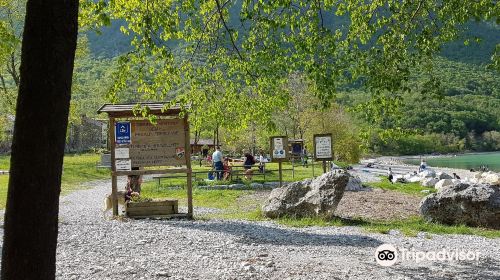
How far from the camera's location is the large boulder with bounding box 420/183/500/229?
9.98m

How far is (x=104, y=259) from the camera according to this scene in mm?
6141

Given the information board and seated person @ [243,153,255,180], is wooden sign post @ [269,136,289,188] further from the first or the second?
the information board

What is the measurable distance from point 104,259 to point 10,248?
3.37 metres

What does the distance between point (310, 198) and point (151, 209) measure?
330cm

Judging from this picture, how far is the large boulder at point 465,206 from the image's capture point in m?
9.98

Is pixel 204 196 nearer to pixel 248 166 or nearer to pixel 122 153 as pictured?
pixel 122 153

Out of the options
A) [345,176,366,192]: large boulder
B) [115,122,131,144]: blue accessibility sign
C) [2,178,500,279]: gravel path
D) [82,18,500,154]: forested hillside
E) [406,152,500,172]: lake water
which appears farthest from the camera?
[82,18,500,154]: forested hillside

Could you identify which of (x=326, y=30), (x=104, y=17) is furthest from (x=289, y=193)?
(x=104, y=17)

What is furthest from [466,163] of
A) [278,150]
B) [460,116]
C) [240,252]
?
[240,252]

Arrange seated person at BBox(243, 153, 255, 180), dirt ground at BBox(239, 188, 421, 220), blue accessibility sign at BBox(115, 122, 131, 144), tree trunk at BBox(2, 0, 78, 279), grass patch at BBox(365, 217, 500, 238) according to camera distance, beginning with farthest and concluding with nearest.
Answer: seated person at BBox(243, 153, 255, 180), dirt ground at BBox(239, 188, 421, 220), blue accessibility sign at BBox(115, 122, 131, 144), grass patch at BBox(365, 217, 500, 238), tree trunk at BBox(2, 0, 78, 279)

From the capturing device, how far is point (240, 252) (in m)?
6.50

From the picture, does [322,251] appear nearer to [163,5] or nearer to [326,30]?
[326,30]

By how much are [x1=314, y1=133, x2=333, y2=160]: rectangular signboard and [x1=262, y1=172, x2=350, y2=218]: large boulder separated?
18.6 feet

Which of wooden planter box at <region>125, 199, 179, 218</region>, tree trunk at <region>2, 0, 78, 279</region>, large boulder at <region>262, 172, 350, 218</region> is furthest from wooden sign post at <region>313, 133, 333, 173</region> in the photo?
tree trunk at <region>2, 0, 78, 279</region>
